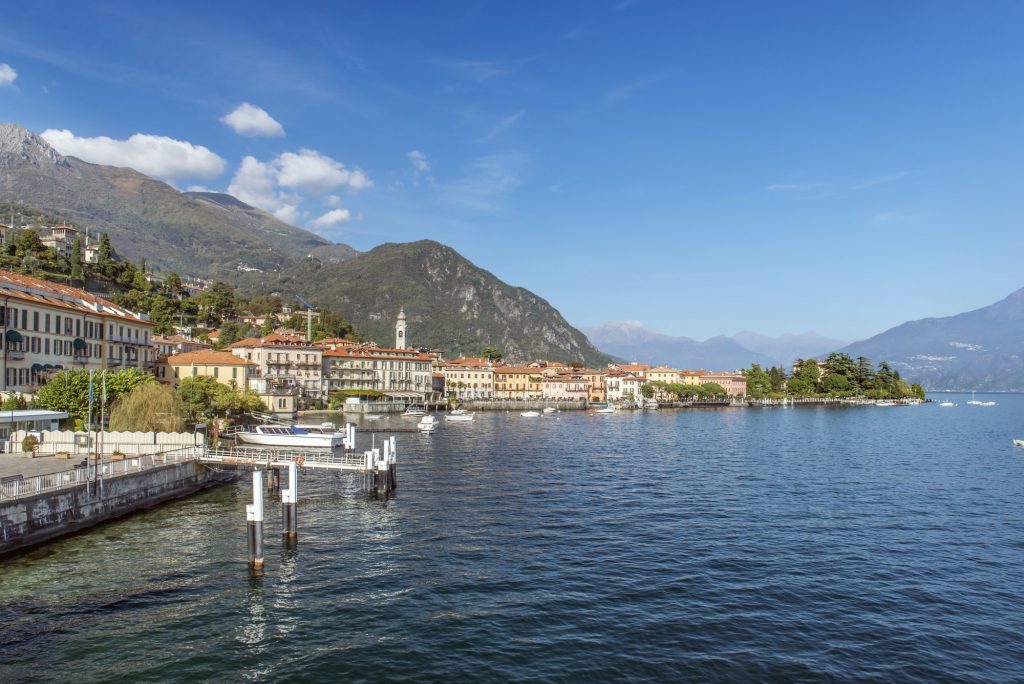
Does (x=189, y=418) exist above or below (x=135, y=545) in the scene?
above

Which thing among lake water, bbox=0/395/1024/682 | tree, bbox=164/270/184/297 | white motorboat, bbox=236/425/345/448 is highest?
tree, bbox=164/270/184/297

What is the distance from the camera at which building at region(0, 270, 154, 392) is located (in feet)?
187

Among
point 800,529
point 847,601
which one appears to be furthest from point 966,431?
point 847,601

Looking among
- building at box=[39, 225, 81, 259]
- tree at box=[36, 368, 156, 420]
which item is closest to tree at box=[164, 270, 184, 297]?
building at box=[39, 225, 81, 259]

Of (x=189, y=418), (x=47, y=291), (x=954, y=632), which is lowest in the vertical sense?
(x=954, y=632)

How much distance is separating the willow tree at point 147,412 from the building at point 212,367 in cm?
4674

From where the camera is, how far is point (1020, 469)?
6169 cm

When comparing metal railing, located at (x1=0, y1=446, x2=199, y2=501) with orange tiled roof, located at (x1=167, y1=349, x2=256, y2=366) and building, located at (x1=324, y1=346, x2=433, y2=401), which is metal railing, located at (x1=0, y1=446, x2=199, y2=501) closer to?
orange tiled roof, located at (x1=167, y1=349, x2=256, y2=366)

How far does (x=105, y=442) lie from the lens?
139 feet

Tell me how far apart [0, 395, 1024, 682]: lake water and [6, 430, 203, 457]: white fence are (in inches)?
171

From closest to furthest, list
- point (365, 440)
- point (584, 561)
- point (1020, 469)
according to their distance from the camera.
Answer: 1. point (584, 561)
2. point (1020, 469)
3. point (365, 440)

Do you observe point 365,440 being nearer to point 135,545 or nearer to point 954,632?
point 135,545

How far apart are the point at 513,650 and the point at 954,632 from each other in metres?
15.4

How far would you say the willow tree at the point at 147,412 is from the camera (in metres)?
48.4
